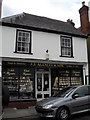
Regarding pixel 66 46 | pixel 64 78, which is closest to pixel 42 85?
pixel 64 78

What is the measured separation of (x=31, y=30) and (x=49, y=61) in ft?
8.96

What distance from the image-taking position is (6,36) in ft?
41.1

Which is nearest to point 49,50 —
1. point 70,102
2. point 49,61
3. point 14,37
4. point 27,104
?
point 49,61

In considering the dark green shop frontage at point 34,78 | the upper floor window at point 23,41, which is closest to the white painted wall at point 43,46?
the upper floor window at point 23,41

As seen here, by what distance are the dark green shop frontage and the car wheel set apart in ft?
15.2

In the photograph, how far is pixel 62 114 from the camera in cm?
814

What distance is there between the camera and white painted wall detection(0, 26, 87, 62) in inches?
492

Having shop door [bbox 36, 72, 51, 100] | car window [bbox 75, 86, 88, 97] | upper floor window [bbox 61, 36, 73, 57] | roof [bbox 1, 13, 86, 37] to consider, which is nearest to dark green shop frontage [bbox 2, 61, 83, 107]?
shop door [bbox 36, 72, 51, 100]

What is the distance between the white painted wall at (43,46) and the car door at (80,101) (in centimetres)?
505

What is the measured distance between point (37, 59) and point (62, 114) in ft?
19.0

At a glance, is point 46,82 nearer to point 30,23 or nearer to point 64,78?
point 64,78

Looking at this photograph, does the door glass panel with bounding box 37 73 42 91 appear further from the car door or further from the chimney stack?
the chimney stack

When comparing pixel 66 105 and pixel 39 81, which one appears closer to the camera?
pixel 66 105

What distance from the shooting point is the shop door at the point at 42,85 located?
13463 millimetres
